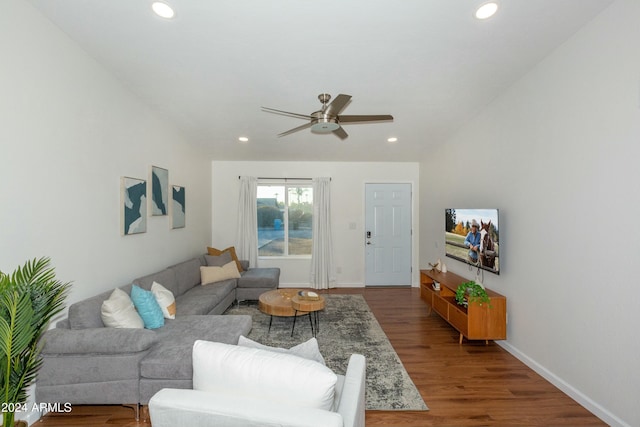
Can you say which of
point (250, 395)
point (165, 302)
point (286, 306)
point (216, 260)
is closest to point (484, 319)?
point (286, 306)

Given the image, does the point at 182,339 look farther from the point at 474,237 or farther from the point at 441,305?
the point at 474,237

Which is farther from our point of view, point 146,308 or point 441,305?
point 441,305

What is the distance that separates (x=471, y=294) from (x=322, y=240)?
3.08 metres

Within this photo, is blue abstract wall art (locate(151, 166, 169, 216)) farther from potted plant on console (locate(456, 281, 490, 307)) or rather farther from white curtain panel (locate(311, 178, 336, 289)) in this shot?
potted plant on console (locate(456, 281, 490, 307))

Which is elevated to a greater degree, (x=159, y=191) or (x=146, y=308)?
(x=159, y=191)

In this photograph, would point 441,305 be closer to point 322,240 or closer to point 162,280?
point 322,240

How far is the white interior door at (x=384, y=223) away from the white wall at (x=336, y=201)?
128 mm

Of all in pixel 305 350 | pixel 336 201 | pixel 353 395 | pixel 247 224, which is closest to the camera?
pixel 353 395

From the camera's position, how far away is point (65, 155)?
224cm

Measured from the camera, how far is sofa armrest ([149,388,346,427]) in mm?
1119

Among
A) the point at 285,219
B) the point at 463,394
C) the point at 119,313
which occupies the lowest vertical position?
the point at 463,394

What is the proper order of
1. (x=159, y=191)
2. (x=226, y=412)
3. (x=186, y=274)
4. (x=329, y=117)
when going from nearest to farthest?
(x=226, y=412) < (x=329, y=117) < (x=159, y=191) < (x=186, y=274)

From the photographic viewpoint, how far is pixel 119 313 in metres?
2.27

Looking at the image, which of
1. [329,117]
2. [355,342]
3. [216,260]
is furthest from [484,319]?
[216,260]
